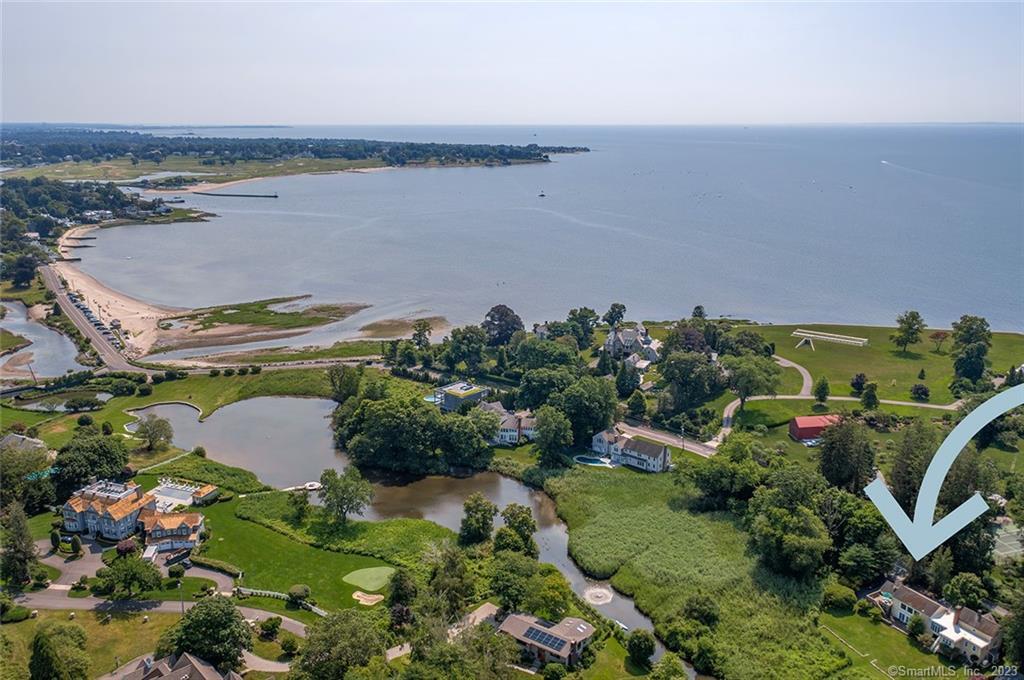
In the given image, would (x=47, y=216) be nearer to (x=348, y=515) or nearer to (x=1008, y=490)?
Answer: (x=348, y=515)

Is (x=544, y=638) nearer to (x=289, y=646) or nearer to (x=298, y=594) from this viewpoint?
(x=289, y=646)

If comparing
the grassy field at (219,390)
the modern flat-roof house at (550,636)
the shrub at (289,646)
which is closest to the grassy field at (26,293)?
the grassy field at (219,390)

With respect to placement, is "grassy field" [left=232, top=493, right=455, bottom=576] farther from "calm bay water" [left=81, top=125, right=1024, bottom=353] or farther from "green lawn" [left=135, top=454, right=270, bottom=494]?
"calm bay water" [left=81, top=125, right=1024, bottom=353]

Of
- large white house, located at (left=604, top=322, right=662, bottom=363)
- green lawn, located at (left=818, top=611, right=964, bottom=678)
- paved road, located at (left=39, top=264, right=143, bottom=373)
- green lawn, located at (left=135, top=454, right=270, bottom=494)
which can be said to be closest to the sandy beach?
paved road, located at (left=39, top=264, right=143, bottom=373)

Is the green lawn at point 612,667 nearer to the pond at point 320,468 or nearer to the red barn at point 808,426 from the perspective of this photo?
the pond at point 320,468

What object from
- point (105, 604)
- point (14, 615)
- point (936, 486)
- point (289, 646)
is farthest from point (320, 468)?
point (936, 486)

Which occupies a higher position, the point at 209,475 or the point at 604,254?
the point at 604,254

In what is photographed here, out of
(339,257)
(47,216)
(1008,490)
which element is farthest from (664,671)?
(47,216)
